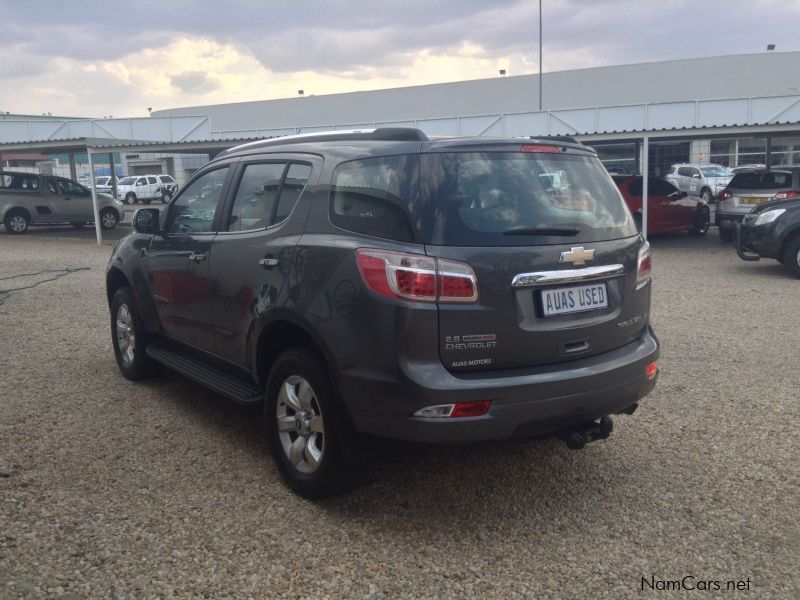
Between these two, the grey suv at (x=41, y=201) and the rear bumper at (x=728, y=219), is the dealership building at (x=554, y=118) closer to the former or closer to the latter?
the grey suv at (x=41, y=201)

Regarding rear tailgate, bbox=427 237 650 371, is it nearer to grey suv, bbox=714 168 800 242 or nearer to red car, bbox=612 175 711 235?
grey suv, bbox=714 168 800 242

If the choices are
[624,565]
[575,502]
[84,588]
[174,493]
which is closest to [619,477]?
[575,502]

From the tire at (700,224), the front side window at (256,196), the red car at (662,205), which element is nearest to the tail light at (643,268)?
the front side window at (256,196)

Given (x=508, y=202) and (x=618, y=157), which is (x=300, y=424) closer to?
(x=508, y=202)

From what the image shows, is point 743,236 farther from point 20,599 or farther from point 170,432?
point 20,599

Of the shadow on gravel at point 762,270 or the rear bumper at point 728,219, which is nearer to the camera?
the shadow on gravel at point 762,270

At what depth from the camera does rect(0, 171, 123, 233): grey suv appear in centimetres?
2164

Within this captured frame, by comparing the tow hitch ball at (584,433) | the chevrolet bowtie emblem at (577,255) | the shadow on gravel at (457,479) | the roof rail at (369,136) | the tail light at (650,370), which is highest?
the roof rail at (369,136)

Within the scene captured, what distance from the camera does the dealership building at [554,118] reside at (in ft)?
62.1

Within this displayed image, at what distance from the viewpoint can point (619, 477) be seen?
166 inches

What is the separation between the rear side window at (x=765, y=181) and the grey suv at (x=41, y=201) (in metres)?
17.7

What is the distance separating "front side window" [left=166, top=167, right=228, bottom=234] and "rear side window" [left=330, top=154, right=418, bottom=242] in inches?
52.9

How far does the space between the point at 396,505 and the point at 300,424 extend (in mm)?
642

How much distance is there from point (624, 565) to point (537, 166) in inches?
74.0
